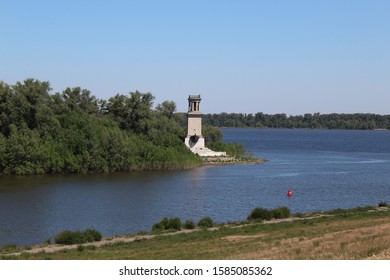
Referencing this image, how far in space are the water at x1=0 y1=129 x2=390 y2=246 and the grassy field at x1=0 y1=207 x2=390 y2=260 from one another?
27.6ft

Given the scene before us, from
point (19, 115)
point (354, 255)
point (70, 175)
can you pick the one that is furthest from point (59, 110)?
point (354, 255)

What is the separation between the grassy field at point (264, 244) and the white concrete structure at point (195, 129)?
222 ft

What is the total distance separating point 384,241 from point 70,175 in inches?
2441

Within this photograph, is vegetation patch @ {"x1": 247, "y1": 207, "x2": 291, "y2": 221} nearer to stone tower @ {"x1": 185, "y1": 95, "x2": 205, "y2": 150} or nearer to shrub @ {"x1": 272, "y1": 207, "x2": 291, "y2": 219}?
shrub @ {"x1": 272, "y1": 207, "x2": 291, "y2": 219}

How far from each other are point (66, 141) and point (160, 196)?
106 feet

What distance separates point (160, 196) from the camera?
192 ft

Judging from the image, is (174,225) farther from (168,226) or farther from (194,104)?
(194,104)

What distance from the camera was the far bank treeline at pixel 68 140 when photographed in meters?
80.6

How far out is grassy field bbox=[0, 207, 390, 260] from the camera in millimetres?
21280

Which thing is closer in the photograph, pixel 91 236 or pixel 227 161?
pixel 91 236

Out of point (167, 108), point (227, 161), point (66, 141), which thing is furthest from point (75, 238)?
point (167, 108)

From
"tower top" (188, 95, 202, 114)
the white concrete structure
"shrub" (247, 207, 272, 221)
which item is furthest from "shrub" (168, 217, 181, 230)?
"tower top" (188, 95, 202, 114)
